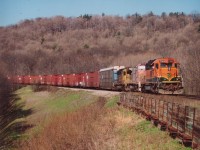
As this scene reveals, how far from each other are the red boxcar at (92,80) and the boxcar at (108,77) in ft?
7.71

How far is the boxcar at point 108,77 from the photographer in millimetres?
51550

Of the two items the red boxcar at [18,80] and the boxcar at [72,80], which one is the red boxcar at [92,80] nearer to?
the boxcar at [72,80]

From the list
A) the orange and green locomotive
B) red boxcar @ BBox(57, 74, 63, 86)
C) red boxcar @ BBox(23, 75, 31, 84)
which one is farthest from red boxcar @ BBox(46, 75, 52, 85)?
the orange and green locomotive

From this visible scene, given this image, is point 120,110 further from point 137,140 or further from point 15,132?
point 15,132

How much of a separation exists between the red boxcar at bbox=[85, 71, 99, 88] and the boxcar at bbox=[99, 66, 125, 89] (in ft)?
7.71

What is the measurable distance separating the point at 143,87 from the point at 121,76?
9.33m

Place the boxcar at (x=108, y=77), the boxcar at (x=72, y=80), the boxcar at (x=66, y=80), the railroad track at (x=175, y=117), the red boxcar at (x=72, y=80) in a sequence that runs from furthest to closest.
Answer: the boxcar at (x=66, y=80)
the boxcar at (x=72, y=80)
the red boxcar at (x=72, y=80)
the boxcar at (x=108, y=77)
the railroad track at (x=175, y=117)

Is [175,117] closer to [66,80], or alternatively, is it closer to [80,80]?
[80,80]

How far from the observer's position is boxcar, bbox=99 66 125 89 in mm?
51550

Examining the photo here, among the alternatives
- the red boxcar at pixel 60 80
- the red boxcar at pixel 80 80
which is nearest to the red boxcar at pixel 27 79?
the red boxcar at pixel 60 80

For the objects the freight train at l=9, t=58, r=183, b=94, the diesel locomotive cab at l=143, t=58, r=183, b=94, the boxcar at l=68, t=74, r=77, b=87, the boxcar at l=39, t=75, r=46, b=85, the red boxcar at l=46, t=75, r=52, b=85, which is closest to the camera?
the diesel locomotive cab at l=143, t=58, r=183, b=94

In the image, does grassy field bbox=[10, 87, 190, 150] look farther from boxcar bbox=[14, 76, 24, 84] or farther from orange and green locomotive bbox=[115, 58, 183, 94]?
boxcar bbox=[14, 76, 24, 84]

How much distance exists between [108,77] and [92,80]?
11.6 m

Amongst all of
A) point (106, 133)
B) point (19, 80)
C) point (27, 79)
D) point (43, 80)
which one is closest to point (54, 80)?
point (43, 80)
